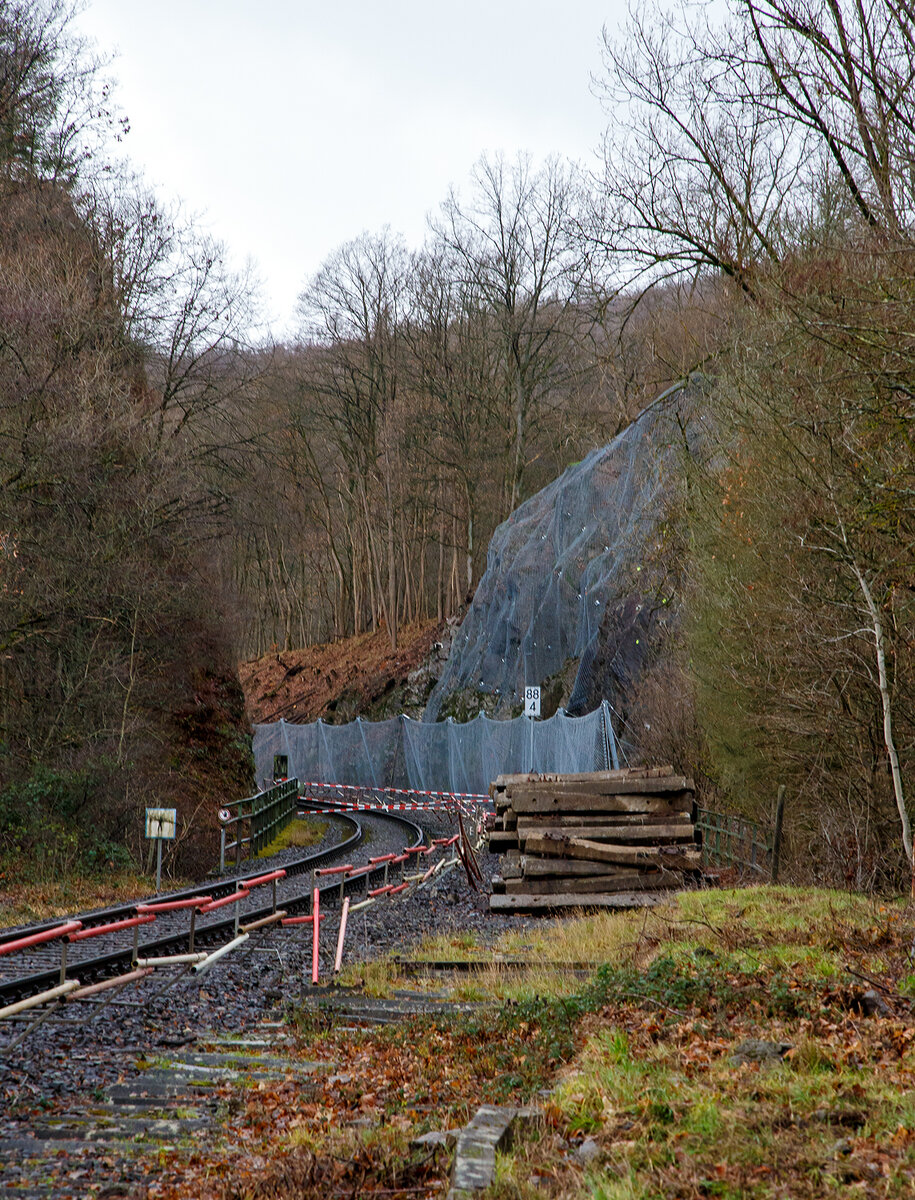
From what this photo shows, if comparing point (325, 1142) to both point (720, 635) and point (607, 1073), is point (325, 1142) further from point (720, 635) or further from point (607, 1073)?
point (720, 635)

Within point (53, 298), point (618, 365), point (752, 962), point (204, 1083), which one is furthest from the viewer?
point (618, 365)

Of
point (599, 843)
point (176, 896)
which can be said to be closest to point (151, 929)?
point (176, 896)

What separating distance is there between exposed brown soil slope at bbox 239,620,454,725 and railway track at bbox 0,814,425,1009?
994 inches

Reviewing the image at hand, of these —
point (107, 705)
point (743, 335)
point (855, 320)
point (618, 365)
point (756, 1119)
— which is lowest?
point (756, 1119)

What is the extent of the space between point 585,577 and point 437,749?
7644 millimetres

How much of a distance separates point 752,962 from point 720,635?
9.12 m

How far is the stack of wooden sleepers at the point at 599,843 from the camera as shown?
609 inches

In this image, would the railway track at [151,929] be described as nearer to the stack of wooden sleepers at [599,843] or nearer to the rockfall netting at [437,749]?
the stack of wooden sleepers at [599,843]

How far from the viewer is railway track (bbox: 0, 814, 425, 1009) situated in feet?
30.0

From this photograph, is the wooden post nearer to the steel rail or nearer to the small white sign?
the steel rail

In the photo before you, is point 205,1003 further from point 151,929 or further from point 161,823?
point 161,823

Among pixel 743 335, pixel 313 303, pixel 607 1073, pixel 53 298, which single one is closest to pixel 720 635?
pixel 743 335

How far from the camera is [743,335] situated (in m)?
19.6

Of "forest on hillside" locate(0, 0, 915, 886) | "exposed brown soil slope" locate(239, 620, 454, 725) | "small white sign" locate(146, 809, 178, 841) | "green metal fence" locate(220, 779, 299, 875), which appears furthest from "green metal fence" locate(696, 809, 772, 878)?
"exposed brown soil slope" locate(239, 620, 454, 725)
